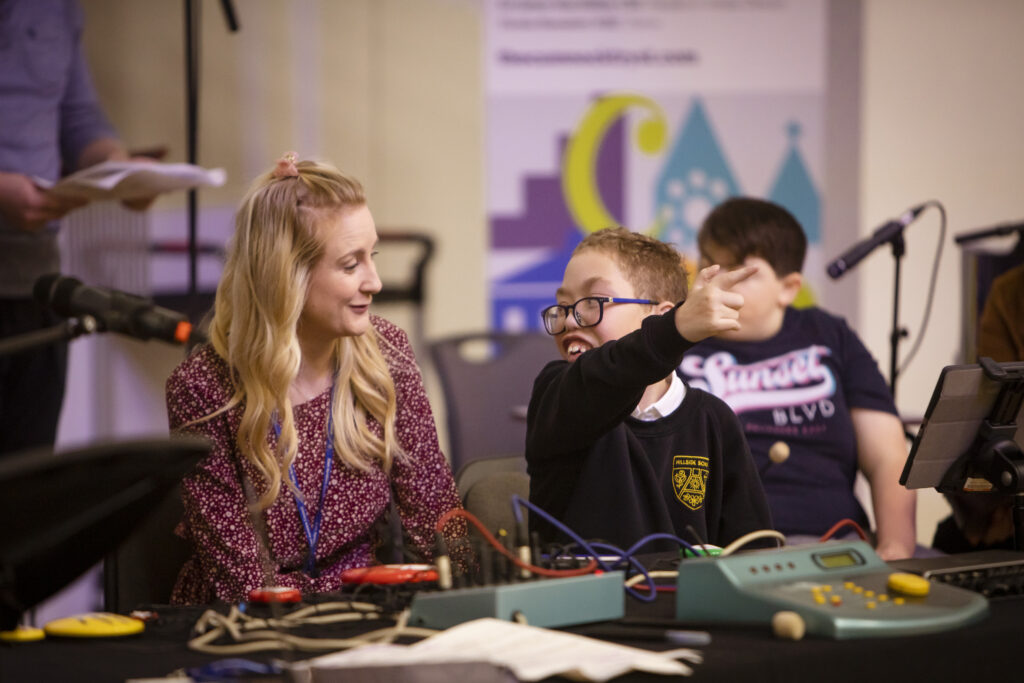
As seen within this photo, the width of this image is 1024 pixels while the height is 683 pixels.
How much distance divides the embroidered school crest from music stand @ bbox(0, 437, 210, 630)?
85 cm

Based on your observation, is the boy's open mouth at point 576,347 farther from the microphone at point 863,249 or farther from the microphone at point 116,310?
the microphone at point 863,249

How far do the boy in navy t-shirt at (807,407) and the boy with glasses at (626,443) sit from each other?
23.8 inches

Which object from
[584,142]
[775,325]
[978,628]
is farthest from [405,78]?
[978,628]

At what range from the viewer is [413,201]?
4.71 meters

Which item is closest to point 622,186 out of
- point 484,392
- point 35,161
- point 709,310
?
point 484,392

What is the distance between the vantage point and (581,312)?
66.9 inches

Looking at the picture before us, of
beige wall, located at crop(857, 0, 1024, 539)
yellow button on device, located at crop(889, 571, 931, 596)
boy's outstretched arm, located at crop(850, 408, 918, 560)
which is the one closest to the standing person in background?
boy's outstretched arm, located at crop(850, 408, 918, 560)

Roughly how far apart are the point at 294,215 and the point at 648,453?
28.9 inches

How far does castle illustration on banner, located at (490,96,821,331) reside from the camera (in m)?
4.45

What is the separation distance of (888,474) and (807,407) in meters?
0.24

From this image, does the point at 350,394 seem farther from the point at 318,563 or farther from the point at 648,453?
the point at 648,453

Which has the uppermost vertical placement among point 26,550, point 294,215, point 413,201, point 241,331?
point 413,201

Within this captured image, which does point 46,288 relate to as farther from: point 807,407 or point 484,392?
point 484,392

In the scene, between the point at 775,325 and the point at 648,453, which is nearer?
Result: the point at 648,453
